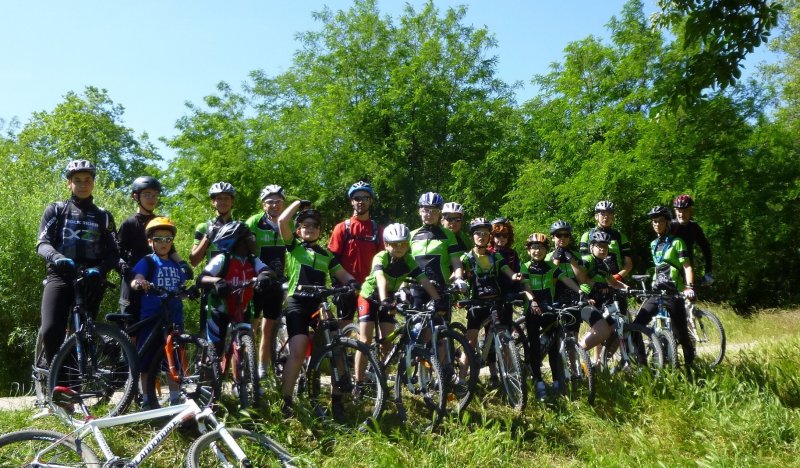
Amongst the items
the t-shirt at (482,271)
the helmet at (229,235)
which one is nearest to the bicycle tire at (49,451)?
the helmet at (229,235)

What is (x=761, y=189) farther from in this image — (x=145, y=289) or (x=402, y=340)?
(x=145, y=289)

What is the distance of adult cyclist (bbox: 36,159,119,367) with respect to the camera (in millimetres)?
5695

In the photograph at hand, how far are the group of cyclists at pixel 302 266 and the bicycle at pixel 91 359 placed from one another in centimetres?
19

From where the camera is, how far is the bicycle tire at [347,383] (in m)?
5.85

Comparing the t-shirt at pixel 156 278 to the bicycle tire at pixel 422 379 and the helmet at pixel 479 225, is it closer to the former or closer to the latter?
the bicycle tire at pixel 422 379

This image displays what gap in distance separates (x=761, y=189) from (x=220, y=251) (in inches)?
647

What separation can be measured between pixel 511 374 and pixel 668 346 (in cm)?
217

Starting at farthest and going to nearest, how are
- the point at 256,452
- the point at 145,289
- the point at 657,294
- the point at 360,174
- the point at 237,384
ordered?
the point at 360,174 → the point at 657,294 → the point at 237,384 → the point at 145,289 → the point at 256,452

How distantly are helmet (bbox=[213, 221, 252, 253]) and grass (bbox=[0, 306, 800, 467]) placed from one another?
140 centimetres

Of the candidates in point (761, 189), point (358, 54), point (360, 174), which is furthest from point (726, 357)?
point (358, 54)

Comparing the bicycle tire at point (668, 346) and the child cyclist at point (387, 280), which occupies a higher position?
the child cyclist at point (387, 280)

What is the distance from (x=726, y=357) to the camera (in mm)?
9117

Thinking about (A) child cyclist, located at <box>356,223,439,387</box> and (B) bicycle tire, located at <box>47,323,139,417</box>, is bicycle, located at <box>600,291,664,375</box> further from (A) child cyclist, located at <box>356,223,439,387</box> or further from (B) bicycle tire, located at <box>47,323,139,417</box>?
(B) bicycle tire, located at <box>47,323,139,417</box>

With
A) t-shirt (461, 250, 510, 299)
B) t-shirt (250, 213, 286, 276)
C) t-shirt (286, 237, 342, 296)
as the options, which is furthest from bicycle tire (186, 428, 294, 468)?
t-shirt (461, 250, 510, 299)
